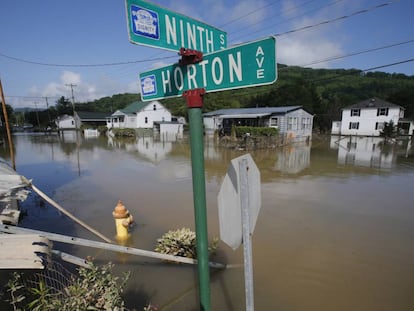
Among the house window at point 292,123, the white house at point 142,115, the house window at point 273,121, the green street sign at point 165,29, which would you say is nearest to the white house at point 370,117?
the house window at point 292,123

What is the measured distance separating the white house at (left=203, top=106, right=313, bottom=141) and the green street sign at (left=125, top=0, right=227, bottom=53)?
24.2 m

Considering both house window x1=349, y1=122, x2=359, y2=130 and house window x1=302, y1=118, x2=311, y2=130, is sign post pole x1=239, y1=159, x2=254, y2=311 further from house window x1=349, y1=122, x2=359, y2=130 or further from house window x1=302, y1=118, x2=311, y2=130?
house window x1=349, y1=122, x2=359, y2=130

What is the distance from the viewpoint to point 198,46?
1701 millimetres

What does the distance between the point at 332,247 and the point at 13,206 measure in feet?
24.5

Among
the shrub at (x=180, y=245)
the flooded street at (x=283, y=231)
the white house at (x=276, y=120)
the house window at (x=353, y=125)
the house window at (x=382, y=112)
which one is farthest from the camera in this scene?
the house window at (x=353, y=125)

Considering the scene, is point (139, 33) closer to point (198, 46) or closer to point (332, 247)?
point (198, 46)

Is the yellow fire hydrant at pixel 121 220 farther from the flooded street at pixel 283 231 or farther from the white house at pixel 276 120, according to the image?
the white house at pixel 276 120

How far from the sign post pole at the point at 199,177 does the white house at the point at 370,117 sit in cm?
4252

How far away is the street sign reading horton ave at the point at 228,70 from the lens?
1.37 metres

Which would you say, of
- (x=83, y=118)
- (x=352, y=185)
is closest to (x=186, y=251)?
(x=352, y=185)

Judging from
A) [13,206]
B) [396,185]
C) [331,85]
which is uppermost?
[331,85]

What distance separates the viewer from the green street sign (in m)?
1.46

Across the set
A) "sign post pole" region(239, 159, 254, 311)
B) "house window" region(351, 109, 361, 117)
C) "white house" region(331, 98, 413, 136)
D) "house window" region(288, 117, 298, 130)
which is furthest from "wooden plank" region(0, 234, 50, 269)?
"house window" region(351, 109, 361, 117)

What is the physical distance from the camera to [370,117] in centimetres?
3619
